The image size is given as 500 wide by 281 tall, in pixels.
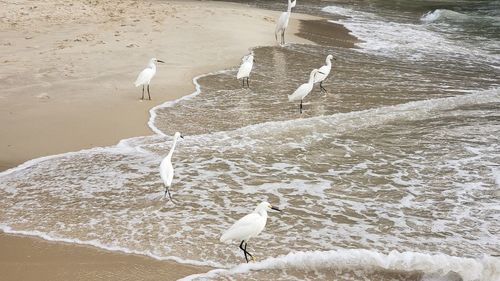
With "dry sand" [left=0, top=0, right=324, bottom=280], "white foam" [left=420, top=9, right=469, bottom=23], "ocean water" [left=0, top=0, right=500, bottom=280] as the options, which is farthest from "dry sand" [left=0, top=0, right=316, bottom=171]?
"white foam" [left=420, top=9, right=469, bottom=23]

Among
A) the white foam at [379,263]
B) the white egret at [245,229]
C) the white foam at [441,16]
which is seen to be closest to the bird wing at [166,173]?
the white egret at [245,229]

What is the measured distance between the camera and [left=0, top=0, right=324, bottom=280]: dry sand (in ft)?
14.0

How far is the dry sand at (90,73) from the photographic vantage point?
427 cm

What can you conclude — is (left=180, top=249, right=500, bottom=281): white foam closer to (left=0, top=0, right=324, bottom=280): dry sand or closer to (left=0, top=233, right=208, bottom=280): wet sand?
(left=0, top=233, right=208, bottom=280): wet sand

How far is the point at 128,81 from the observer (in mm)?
9859

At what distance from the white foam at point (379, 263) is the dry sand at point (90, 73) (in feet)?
1.85

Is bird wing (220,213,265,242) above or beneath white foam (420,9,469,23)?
beneath

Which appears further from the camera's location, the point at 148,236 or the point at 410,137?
the point at 410,137

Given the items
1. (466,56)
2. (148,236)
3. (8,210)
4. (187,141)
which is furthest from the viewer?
(466,56)

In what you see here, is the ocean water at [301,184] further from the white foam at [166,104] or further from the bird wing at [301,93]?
the bird wing at [301,93]

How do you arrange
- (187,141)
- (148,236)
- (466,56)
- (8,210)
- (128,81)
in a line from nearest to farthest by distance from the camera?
1. (148,236)
2. (8,210)
3. (187,141)
4. (128,81)
5. (466,56)

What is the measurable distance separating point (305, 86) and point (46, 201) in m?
4.57

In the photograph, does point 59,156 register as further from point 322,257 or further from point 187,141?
point 322,257

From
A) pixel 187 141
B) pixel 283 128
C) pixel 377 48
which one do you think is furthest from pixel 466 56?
pixel 187 141
